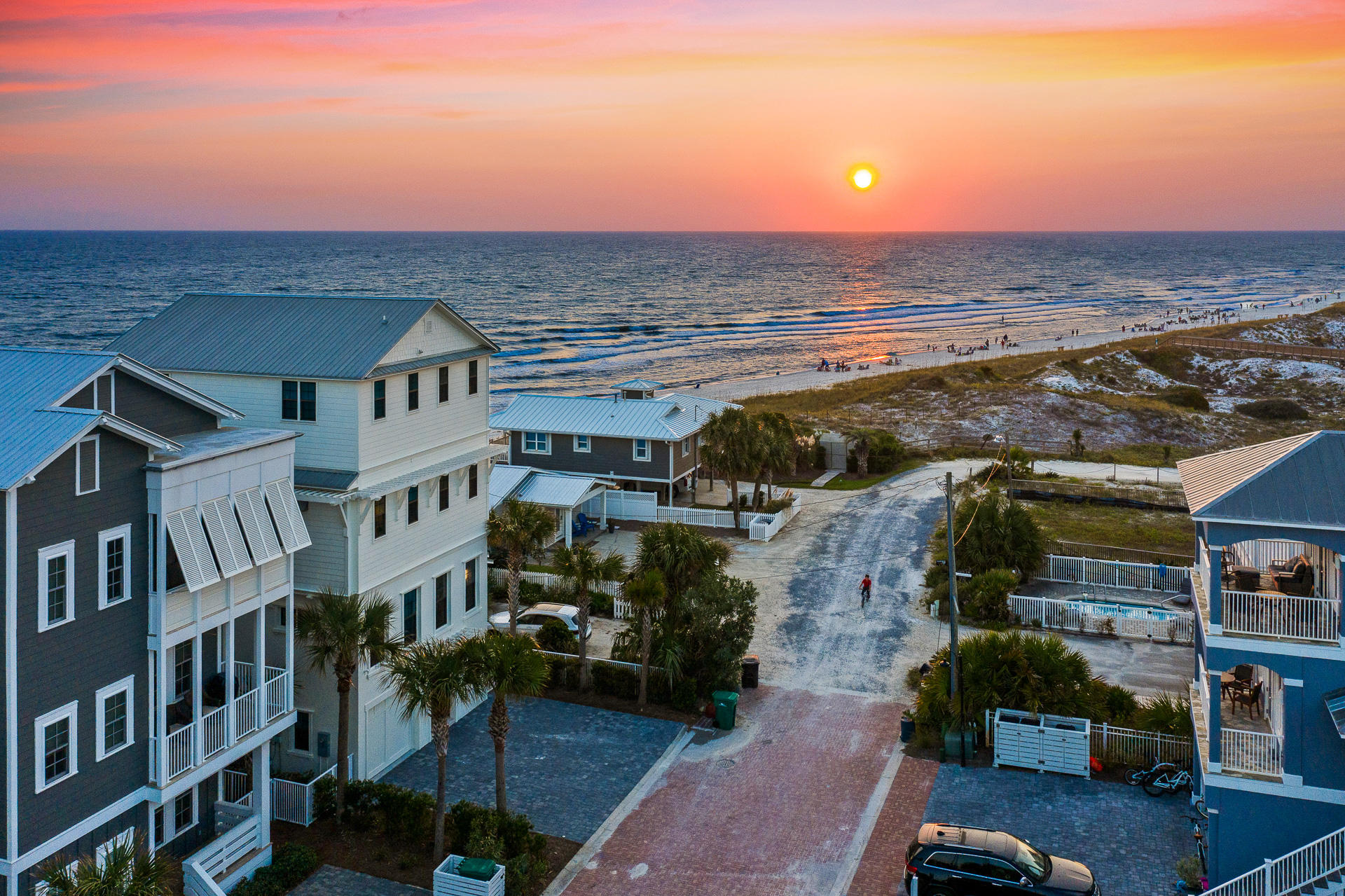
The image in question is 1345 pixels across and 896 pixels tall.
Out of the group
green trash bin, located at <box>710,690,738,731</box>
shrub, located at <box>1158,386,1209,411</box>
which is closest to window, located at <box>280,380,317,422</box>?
green trash bin, located at <box>710,690,738,731</box>

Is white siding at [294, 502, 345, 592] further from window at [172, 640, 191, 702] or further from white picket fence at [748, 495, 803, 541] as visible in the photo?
white picket fence at [748, 495, 803, 541]

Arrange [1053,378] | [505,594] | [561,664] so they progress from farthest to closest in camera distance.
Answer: [1053,378]
[505,594]
[561,664]

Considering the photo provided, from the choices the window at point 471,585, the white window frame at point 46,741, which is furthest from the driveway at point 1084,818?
the white window frame at point 46,741

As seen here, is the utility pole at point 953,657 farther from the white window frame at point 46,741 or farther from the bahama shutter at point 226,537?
the white window frame at point 46,741

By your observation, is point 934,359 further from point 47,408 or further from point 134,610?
point 47,408

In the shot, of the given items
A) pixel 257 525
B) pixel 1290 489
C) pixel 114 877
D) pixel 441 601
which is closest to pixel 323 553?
pixel 257 525

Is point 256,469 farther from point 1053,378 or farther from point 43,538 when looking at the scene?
point 1053,378

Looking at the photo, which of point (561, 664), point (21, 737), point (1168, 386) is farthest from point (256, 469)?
point (1168, 386)
